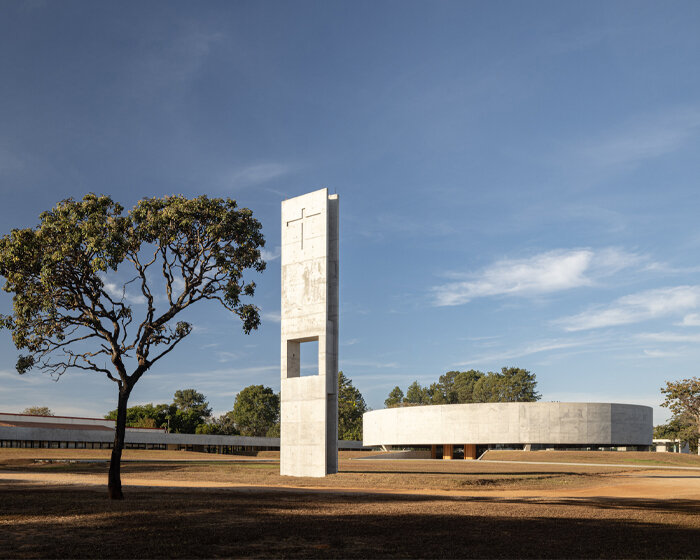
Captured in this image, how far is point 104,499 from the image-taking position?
73.5 feet

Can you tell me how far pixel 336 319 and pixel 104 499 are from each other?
20.0 m

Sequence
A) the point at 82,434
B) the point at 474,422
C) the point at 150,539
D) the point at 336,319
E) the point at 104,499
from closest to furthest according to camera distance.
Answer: the point at 150,539 < the point at 104,499 < the point at 336,319 < the point at 82,434 < the point at 474,422

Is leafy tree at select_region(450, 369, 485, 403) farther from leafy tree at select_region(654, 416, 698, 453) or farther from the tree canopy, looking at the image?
the tree canopy

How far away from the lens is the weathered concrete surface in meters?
39.2

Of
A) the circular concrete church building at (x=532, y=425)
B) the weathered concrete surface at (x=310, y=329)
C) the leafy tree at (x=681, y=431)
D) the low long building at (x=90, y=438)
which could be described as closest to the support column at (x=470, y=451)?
the circular concrete church building at (x=532, y=425)

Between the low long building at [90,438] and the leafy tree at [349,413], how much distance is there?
25.4 m

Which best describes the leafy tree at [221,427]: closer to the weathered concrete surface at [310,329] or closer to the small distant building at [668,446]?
the weathered concrete surface at [310,329]

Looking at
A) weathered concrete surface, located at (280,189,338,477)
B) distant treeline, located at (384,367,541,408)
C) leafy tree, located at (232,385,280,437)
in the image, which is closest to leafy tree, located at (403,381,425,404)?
distant treeline, located at (384,367,541,408)

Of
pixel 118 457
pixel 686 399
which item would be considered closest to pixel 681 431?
pixel 686 399

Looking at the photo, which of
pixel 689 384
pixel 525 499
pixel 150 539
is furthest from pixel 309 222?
pixel 689 384

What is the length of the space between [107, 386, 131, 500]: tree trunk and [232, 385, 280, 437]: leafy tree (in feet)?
341

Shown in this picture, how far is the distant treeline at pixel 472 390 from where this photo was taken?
14438 centimetres

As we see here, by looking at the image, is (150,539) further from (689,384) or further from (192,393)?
(192,393)

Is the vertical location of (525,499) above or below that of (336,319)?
below
